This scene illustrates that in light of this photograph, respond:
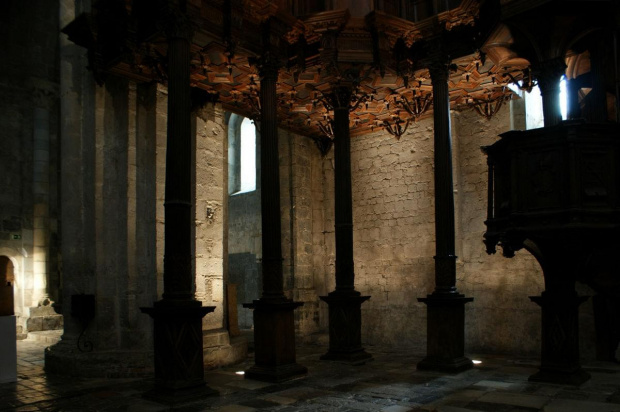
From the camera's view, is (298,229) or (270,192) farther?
(298,229)

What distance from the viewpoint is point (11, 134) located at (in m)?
15.0

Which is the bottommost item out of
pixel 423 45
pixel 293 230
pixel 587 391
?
pixel 587 391

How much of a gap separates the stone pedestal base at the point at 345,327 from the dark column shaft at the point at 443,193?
1.67 metres

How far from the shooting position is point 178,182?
22.0ft

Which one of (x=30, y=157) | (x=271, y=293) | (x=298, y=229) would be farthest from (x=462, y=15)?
(x=30, y=157)

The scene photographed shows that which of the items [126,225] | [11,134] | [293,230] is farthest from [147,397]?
[11,134]

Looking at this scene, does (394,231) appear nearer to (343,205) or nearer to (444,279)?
(343,205)

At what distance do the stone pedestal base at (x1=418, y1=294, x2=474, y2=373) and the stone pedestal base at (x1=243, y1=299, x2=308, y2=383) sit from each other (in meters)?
2.02

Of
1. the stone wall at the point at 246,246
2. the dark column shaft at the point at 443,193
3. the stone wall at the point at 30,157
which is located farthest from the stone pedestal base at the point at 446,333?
the stone wall at the point at 30,157

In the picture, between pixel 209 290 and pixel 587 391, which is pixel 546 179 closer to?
pixel 587 391

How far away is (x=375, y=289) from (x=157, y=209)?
18.5ft

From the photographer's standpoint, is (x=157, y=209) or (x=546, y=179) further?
(x=157, y=209)

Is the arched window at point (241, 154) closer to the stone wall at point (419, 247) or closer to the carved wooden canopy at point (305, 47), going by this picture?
the stone wall at point (419, 247)

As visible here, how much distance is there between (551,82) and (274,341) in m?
5.47
